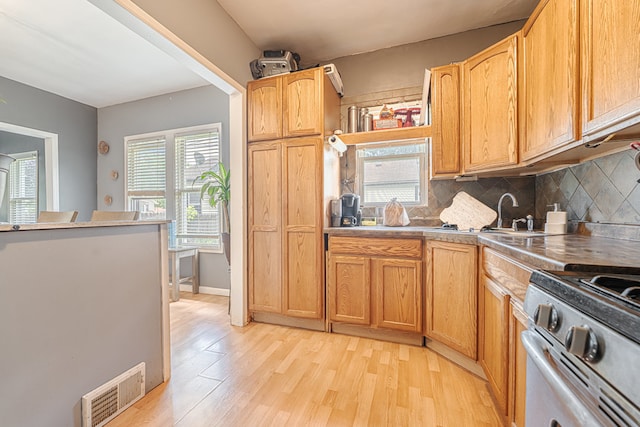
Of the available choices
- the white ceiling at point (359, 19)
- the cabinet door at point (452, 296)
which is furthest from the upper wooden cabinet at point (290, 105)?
the cabinet door at point (452, 296)

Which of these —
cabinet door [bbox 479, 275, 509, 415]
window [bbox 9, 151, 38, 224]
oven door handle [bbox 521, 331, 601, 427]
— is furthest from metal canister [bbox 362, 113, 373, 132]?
window [bbox 9, 151, 38, 224]

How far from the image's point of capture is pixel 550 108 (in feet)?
4.75

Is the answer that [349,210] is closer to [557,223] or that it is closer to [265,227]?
[265,227]

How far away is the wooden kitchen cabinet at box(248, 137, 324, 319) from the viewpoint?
2.35 m

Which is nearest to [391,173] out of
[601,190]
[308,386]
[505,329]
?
[601,190]

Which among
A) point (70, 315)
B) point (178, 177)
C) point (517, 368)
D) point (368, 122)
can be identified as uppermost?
point (368, 122)

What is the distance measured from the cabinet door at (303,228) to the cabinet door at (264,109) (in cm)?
24

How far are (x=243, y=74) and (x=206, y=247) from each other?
2.28 m

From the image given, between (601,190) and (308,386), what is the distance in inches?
83.4

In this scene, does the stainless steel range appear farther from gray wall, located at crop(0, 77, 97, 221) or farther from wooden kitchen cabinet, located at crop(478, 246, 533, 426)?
gray wall, located at crop(0, 77, 97, 221)

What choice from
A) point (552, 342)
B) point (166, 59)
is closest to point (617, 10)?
point (552, 342)

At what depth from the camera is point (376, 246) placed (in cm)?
216

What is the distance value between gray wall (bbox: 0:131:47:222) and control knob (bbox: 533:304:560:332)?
19.0 ft

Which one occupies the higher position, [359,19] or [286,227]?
[359,19]
